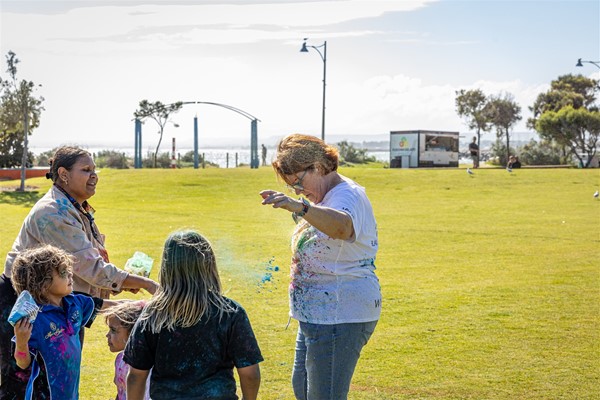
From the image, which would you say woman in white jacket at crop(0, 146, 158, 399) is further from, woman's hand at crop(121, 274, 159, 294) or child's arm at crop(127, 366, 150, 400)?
child's arm at crop(127, 366, 150, 400)

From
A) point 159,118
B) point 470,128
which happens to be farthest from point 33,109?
point 470,128

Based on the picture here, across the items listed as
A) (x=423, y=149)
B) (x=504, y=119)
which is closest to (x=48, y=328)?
(x=423, y=149)

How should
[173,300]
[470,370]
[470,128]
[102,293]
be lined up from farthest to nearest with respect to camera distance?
[470,128]
[470,370]
[102,293]
[173,300]

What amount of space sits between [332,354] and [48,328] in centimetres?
155

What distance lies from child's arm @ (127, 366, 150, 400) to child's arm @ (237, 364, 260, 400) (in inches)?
17.6

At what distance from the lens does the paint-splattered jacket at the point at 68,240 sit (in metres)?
4.83

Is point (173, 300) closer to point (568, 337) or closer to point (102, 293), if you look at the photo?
point (102, 293)

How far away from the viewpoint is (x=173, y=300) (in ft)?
12.2

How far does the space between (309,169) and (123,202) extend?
80.4ft

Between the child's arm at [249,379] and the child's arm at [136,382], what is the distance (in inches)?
17.6

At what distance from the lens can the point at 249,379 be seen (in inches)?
151

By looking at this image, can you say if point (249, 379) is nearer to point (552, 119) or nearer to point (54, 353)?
point (54, 353)

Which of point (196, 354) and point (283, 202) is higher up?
point (283, 202)

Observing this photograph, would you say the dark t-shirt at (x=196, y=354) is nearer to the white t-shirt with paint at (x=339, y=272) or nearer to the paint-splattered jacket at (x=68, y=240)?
the white t-shirt with paint at (x=339, y=272)
